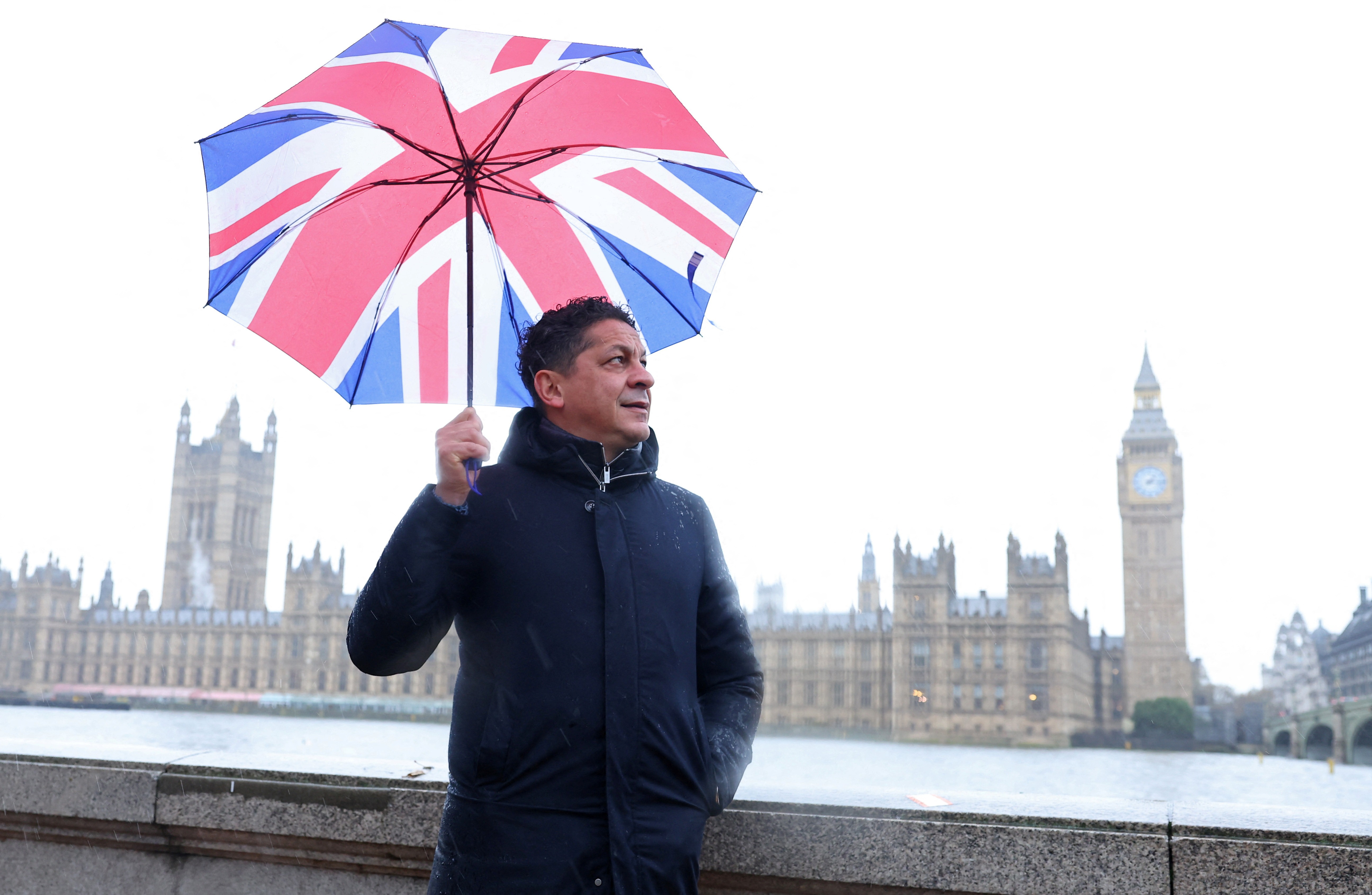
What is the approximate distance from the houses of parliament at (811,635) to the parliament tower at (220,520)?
13cm

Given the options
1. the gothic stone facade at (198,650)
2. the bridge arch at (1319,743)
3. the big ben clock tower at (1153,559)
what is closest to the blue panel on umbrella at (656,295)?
the bridge arch at (1319,743)

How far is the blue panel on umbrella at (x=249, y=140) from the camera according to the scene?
1.64 meters

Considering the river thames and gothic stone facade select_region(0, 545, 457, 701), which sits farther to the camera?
gothic stone facade select_region(0, 545, 457, 701)

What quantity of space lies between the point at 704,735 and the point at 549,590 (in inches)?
10.6

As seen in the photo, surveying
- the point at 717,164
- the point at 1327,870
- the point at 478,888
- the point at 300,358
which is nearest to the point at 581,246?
the point at 717,164

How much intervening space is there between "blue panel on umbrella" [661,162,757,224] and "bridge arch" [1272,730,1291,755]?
202ft

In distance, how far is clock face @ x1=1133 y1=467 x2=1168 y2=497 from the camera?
214 feet

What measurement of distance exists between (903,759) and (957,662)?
12.2 metres

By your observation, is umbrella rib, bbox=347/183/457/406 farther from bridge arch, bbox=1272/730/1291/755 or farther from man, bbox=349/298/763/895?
bridge arch, bbox=1272/730/1291/755

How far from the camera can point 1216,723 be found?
61.5 m

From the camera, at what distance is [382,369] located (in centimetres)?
174

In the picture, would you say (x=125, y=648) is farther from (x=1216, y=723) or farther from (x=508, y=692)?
(x=508, y=692)

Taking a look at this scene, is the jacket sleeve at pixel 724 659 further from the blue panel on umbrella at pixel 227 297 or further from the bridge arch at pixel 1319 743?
the bridge arch at pixel 1319 743

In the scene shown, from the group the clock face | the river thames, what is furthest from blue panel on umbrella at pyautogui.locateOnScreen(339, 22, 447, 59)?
the clock face
